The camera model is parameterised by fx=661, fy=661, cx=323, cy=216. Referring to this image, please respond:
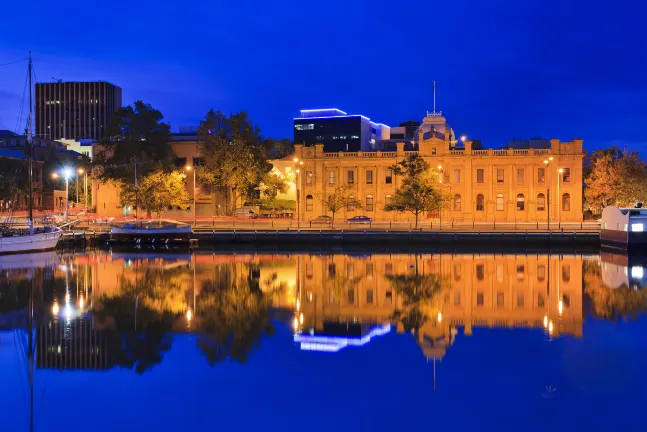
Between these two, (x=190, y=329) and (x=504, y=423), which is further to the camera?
(x=190, y=329)

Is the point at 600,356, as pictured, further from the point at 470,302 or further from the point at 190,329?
the point at 190,329

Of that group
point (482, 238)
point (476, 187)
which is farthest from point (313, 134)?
point (482, 238)

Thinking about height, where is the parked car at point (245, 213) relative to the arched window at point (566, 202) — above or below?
below

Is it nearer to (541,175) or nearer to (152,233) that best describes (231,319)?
(152,233)

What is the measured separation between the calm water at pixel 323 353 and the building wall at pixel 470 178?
1777 inches

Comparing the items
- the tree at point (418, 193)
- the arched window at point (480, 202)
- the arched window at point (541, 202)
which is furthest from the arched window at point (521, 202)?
the tree at point (418, 193)

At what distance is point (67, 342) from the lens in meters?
23.2

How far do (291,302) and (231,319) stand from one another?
4832mm

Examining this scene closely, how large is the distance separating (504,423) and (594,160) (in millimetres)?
86568

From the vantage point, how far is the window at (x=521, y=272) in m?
40.7

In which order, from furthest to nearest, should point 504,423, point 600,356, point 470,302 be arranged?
point 470,302 < point 600,356 < point 504,423

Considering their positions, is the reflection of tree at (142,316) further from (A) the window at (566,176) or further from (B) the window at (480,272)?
(A) the window at (566,176)

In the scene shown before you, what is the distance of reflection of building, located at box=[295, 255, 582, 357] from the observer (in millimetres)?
26188

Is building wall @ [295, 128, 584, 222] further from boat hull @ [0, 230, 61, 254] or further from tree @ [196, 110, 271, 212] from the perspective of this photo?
boat hull @ [0, 230, 61, 254]
